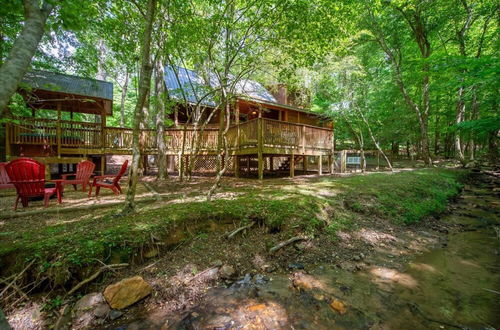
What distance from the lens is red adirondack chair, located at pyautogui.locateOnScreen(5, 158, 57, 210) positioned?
4258 millimetres

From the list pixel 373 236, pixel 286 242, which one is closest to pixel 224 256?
pixel 286 242

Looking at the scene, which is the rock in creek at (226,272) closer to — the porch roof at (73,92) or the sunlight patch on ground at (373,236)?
the sunlight patch on ground at (373,236)

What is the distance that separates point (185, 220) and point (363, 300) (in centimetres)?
273

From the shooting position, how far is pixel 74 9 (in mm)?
3025

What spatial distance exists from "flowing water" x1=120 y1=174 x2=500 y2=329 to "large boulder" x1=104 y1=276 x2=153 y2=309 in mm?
280

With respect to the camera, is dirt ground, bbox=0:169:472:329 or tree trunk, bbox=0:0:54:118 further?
dirt ground, bbox=0:169:472:329

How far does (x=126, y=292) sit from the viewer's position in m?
2.35

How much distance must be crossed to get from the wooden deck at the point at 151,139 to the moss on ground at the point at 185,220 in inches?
139

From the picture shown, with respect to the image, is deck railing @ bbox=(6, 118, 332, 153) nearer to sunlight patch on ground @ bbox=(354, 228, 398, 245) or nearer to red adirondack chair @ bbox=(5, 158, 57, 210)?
red adirondack chair @ bbox=(5, 158, 57, 210)

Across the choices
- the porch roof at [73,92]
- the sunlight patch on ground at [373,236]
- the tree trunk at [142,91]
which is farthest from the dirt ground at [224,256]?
the porch roof at [73,92]

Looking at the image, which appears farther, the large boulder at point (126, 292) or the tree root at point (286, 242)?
the tree root at point (286, 242)

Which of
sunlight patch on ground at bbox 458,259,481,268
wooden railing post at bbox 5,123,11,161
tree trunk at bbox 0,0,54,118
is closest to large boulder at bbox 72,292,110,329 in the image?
tree trunk at bbox 0,0,54,118

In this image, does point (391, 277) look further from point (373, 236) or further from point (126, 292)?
point (126, 292)

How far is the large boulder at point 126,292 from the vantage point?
2.28m
